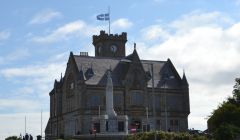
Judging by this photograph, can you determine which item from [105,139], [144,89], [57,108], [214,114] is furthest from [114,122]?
[57,108]

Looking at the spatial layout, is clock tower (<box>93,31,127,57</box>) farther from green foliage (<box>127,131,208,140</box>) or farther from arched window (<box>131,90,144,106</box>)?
green foliage (<box>127,131,208,140</box>)

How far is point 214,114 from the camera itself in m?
89.9

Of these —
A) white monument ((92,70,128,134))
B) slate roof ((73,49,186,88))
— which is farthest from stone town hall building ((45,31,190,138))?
white monument ((92,70,128,134))

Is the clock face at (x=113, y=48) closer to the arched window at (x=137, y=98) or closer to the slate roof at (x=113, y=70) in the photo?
the slate roof at (x=113, y=70)

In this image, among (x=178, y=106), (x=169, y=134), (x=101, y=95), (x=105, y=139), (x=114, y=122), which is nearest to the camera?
(x=169, y=134)

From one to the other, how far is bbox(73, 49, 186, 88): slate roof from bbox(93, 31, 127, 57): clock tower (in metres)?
11.7

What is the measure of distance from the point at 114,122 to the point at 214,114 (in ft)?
53.2

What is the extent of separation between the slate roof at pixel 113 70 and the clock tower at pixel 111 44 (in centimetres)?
1170

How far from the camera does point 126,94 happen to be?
116 meters

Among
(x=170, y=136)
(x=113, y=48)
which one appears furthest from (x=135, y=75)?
(x=170, y=136)

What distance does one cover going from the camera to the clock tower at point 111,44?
134 m

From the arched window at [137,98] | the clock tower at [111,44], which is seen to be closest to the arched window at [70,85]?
the arched window at [137,98]

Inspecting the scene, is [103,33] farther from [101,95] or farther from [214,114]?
[214,114]

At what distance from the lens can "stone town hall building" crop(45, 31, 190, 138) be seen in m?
113
